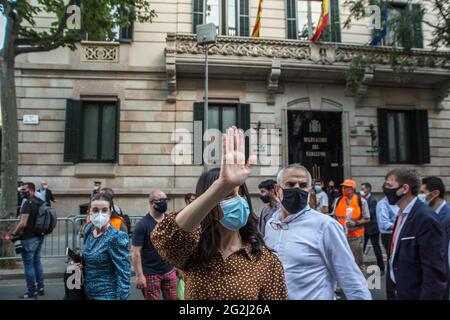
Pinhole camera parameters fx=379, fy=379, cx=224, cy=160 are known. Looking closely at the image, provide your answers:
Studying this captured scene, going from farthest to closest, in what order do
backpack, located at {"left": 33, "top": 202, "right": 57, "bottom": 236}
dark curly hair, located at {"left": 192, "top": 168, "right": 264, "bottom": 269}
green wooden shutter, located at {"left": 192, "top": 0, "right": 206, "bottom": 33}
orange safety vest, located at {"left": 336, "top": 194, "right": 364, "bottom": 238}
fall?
green wooden shutter, located at {"left": 192, "top": 0, "right": 206, "bottom": 33} < orange safety vest, located at {"left": 336, "top": 194, "right": 364, "bottom": 238} < backpack, located at {"left": 33, "top": 202, "right": 57, "bottom": 236} < dark curly hair, located at {"left": 192, "top": 168, "right": 264, "bottom": 269}

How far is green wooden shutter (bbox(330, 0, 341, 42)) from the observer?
53.1 ft

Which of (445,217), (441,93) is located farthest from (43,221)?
(441,93)

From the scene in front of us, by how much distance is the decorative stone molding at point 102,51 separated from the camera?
48.8ft

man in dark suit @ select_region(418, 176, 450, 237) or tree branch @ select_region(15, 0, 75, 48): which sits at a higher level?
tree branch @ select_region(15, 0, 75, 48)

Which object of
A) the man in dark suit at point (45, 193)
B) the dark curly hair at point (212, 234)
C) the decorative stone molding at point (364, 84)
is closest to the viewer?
the dark curly hair at point (212, 234)

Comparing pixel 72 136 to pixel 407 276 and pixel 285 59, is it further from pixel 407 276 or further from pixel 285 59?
pixel 407 276

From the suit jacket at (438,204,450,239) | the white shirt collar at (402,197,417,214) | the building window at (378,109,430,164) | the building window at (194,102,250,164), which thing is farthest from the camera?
the building window at (378,109,430,164)

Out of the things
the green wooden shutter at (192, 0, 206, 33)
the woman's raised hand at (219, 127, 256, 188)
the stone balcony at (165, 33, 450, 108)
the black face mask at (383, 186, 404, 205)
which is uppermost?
the green wooden shutter at (192, 0, 206, 33)

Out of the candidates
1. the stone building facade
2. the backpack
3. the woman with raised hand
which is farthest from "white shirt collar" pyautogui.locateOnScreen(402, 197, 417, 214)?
the stone building facade

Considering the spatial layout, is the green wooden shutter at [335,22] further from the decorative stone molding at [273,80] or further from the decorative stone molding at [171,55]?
the decorative stone molding at [171,55]

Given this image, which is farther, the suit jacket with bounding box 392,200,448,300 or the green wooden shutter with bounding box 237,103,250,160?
the green wooden shutter with bounding box 237,103,250,160

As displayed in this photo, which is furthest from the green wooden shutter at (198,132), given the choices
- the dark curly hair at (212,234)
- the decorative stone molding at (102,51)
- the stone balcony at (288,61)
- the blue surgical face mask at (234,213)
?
the blue surgical face mask at (234,213)

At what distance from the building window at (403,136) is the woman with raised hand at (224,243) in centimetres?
1518

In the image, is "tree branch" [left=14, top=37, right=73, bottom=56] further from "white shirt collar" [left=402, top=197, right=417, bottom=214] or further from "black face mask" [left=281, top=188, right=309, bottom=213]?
"white shirt collar" [left=402, top=197, right=417, bottom=214]
